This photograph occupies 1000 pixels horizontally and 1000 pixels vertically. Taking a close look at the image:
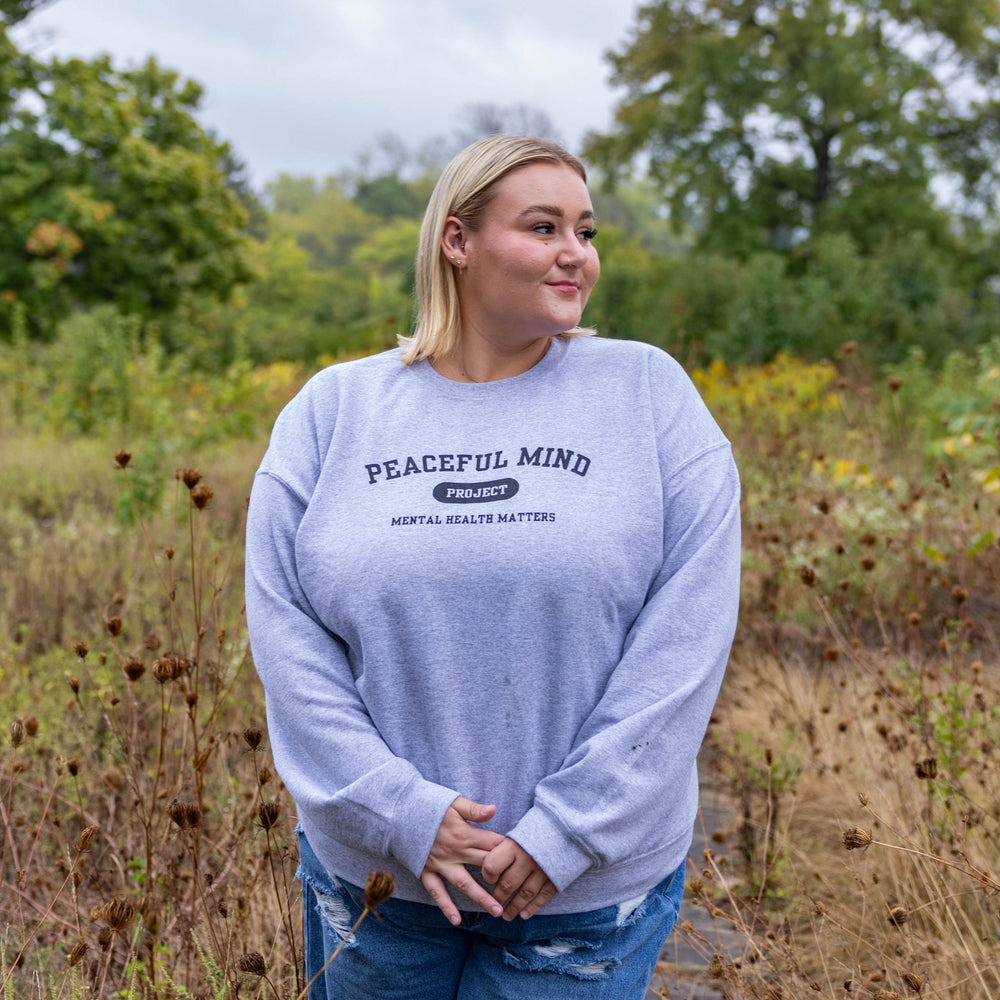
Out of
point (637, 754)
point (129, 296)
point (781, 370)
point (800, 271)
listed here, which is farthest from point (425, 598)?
point (800, 271)

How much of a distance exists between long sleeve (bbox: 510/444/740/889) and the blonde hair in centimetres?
50

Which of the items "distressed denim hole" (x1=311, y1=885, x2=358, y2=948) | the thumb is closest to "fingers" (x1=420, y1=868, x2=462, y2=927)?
the thumb

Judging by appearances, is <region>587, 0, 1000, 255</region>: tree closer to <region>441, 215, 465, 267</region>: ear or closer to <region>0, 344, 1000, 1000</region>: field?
<region>0, 344, 1000, 1000</region>: field

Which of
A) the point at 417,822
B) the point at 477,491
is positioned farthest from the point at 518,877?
the point at 477,491

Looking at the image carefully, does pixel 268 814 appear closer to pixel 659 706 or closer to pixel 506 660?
pixel 506 660

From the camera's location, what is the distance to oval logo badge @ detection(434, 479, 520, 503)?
181 cm

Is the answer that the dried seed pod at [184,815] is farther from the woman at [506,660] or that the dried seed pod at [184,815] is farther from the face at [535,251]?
the face at [535,251]

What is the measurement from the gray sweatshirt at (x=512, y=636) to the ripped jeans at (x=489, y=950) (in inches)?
2.1

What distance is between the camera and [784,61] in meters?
24.0

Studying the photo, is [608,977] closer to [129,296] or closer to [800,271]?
[129,296]

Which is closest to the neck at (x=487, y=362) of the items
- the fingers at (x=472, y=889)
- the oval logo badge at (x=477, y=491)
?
the oval logo badge at (x=477, y=491)

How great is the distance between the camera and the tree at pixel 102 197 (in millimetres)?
20625

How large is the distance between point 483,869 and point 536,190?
1204 millimetres

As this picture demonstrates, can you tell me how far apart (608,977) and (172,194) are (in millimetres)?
22687
